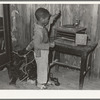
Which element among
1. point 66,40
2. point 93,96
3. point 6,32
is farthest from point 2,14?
point 93,96

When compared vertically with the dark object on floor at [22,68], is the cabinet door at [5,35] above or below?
above

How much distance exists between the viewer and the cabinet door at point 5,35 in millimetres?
3525

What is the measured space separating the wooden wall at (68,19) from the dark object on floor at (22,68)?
718 millimetres

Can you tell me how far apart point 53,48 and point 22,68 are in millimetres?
832

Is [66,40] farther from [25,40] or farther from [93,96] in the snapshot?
[25,40]

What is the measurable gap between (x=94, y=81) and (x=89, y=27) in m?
1.02

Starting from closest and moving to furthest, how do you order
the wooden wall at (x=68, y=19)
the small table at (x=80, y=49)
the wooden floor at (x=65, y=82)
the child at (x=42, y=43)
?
the child at (x=42, y=43) → the small table at (x=80, y=49) → the wooden floor at (x=65, y=82) → the wooden wall at (x=68, y=19)

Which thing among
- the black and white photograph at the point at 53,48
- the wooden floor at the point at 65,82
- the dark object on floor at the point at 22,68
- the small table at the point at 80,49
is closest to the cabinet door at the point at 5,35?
the black and white photograph at the point at 53,48

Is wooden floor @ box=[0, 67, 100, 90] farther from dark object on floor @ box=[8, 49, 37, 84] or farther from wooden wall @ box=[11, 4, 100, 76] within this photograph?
wooden wall @ box=[11, 4, 100, 76]

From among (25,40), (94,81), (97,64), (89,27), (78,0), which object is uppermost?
(78,0)

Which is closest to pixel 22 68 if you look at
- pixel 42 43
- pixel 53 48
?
pixel 53 48

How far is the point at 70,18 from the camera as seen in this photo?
4.23 meters

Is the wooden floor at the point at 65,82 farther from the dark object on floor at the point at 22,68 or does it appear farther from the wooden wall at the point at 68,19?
the wooden wall at the point at 68,19

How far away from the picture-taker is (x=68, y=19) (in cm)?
425
